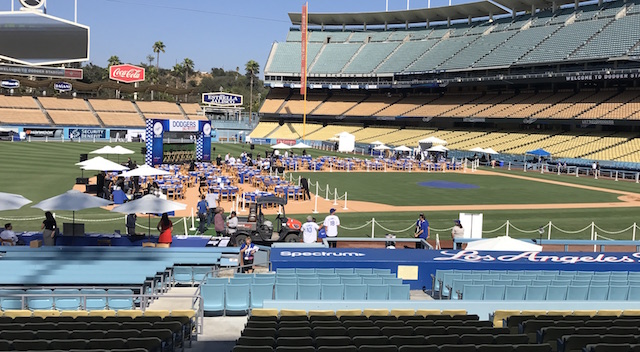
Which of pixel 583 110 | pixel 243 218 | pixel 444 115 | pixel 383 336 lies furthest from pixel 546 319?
pixel 444 115

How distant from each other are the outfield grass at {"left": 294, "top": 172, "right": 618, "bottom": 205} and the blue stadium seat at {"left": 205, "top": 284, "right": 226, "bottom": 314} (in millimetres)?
21006

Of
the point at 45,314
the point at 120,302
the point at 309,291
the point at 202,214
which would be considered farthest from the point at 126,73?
the point at 45,314

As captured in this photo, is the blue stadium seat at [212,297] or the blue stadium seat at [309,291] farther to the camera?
the blue stadium seat at [309,291]

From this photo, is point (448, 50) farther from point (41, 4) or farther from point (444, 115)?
point (41, 4)

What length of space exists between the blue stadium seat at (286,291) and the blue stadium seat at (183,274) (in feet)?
10.9

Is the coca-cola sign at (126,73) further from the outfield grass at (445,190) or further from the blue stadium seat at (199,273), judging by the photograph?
the blue stadium seat at (199,273)

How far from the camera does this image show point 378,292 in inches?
472

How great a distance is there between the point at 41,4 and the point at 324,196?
44.6 metres

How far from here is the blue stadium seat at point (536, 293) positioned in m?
12.3

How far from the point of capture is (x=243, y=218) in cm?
2136

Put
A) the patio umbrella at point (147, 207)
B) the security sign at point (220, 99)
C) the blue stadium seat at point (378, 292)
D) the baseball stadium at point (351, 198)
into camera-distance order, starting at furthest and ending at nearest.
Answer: the security sign at point (220, 99) → the patio umbrella at point (147, 207) → the blue stadium seat at point (378, 292) → the baseball stadium at point (351, 198)

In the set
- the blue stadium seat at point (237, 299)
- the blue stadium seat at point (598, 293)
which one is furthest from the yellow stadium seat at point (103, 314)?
the blue stadium seat at point (598, 293)

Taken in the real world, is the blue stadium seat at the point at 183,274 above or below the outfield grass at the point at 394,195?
below

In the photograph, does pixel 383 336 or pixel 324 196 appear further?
pixel 324 196
